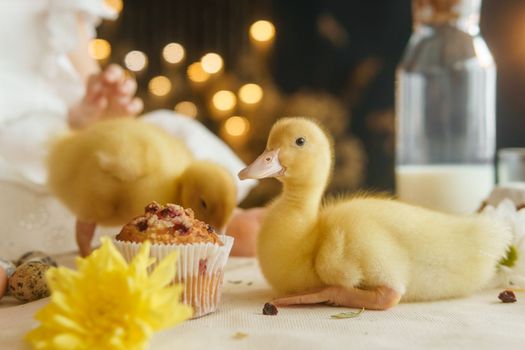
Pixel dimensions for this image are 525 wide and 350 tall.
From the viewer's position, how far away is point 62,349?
2.45ft

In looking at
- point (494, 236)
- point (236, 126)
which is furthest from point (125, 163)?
point (236, 126)

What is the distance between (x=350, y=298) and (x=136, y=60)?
2789mm

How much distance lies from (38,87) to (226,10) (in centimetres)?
173

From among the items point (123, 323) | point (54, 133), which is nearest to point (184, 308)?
point (123, 323)

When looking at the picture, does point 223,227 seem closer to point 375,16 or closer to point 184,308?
point 184,308

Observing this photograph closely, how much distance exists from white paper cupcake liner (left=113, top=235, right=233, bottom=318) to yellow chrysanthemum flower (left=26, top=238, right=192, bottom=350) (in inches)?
7.4

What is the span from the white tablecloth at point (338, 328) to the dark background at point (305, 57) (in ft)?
7.25

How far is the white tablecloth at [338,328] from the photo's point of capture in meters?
0.88

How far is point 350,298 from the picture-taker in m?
1.07

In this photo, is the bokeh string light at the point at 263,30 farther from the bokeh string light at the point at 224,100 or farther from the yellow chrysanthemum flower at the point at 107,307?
the yellow chrysanthemum flower at the point at 107,307

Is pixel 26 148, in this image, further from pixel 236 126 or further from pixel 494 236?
pixel 236 126

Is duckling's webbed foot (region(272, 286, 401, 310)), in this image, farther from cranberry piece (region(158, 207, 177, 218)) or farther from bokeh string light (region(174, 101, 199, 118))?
bokeh string light (region(174, 101, 199, 118))

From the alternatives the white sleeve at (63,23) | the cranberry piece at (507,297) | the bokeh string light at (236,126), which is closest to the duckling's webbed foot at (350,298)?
the cranberry piece at (507,297)

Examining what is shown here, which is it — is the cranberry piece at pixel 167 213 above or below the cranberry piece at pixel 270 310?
above
